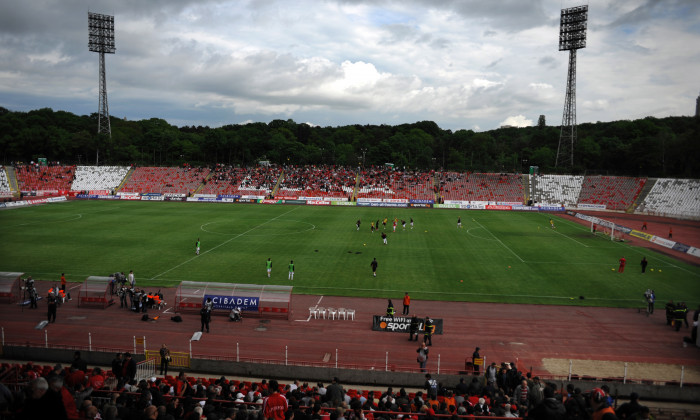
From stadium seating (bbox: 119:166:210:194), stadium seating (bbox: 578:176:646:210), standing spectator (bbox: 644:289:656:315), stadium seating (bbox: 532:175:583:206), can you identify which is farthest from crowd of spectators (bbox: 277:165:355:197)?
standing spectator (bbox: 644:289:656:315)

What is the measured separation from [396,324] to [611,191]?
6794 cm

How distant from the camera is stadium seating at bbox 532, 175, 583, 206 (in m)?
73.2

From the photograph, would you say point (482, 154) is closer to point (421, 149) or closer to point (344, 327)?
point (421, 149)

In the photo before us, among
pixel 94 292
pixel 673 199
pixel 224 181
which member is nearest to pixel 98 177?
pixel 224 181

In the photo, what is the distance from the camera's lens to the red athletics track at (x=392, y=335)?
17.9 meters

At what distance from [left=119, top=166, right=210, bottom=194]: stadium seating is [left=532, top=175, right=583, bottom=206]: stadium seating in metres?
62.7

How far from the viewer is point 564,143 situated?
91375 mm

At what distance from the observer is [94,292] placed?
2311 cm

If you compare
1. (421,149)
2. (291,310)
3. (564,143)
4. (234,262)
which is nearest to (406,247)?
(234,262)

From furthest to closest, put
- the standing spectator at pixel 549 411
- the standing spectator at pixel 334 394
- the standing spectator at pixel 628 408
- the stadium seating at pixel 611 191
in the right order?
the stadium seating at pixel 611 191
the standing spectator at pixel 334 394
the standing spectator at pixel 628 408
the standing spectator at pixel 549 411

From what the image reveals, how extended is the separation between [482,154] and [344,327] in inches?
4616

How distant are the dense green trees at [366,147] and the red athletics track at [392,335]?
66.3 meters

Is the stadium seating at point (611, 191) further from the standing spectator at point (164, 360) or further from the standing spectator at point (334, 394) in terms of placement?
the standing spectator at point (164, 360)

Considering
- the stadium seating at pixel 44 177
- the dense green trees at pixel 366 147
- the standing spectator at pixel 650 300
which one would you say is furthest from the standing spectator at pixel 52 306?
the dense green trees at pixel 366 147
